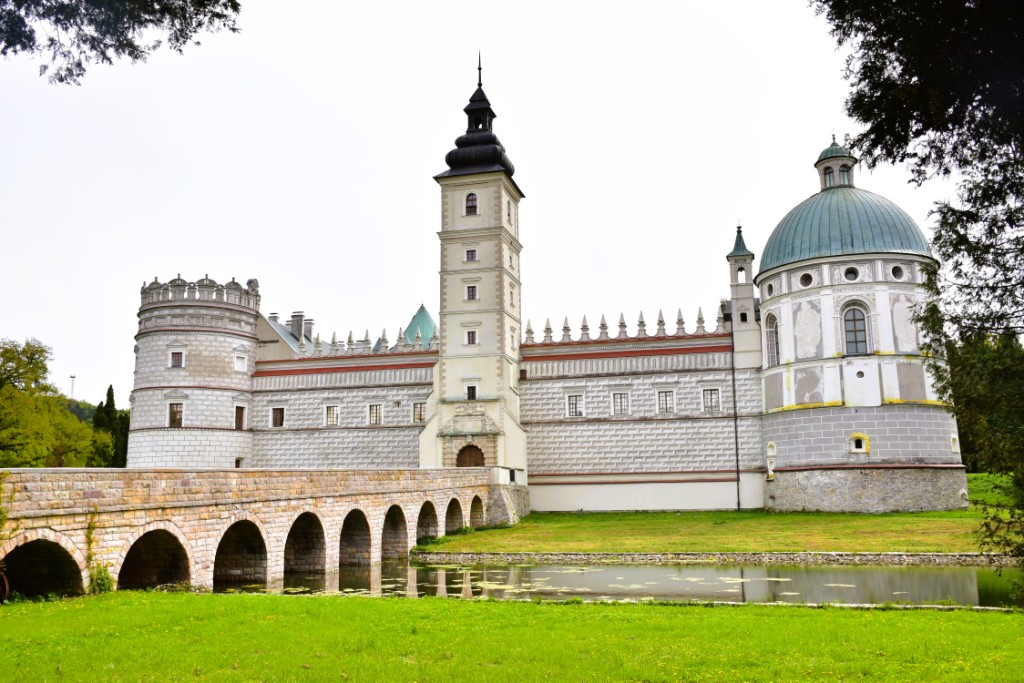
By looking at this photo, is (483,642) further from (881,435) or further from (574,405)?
(574,405)

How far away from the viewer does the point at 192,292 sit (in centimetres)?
4444

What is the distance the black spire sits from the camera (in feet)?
136

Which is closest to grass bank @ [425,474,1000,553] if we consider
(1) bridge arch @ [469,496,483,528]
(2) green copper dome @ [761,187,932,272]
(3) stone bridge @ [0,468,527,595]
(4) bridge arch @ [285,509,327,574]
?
(1) bridge arch @ [469,496,483,528]

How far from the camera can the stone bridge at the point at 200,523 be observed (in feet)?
45.3

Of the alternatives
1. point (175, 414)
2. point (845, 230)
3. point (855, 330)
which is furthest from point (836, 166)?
point (175, 414)

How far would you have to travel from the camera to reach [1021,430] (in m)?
10.2

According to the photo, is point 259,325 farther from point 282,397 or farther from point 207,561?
point 207,561

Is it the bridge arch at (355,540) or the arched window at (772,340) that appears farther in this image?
the arched window at (772,340)

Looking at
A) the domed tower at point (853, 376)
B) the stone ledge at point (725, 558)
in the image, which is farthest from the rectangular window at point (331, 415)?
the domed tower at point (853, 376)

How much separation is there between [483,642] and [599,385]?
30959 mm

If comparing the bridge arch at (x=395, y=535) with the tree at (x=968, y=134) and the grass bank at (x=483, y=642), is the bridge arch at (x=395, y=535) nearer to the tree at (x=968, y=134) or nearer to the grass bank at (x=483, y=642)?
the grass bank at (x=483, y=642)

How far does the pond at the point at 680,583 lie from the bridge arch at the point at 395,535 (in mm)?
3002

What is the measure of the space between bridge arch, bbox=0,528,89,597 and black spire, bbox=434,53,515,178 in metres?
29.8

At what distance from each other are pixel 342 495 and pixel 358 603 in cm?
822
